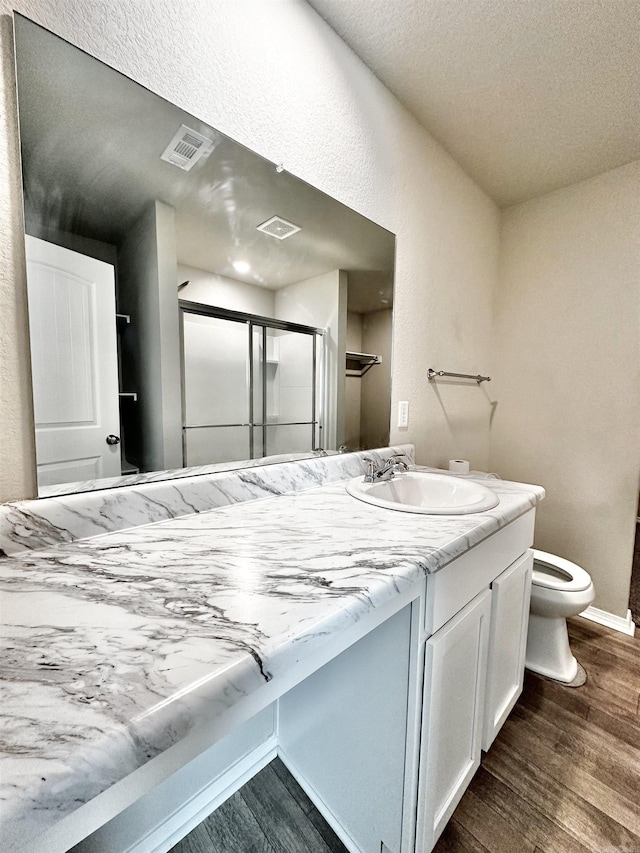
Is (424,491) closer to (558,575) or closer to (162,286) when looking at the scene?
(558,575)

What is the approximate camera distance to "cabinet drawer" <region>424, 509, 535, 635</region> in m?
0.73

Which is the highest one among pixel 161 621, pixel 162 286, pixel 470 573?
pixel 162 286

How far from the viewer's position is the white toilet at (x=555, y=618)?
1365 mm

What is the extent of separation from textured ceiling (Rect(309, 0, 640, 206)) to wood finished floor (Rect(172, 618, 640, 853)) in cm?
233

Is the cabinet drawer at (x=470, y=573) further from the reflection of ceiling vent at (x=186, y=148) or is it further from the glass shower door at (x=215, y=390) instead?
the reflection of ceiling vent at (x=186, y=148)

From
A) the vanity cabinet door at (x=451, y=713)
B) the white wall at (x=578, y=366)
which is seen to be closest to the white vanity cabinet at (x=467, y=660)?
the vanity cabinet door at (x=451, y=713)

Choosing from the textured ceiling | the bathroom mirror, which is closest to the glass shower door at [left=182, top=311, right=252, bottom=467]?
the bathroom mirror

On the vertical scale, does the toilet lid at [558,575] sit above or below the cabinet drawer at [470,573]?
below

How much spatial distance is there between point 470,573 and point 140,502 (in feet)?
2.61

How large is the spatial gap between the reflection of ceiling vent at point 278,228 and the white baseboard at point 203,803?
62.8 inches

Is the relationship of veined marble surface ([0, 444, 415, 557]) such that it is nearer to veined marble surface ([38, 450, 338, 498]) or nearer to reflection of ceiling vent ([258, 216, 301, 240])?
veined marble surface ([38, 450, 338, 498])

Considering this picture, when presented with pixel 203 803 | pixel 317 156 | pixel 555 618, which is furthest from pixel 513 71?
pixel 203 803

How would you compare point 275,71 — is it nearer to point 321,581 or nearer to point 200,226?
point 200,226

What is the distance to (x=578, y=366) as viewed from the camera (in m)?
1.90
